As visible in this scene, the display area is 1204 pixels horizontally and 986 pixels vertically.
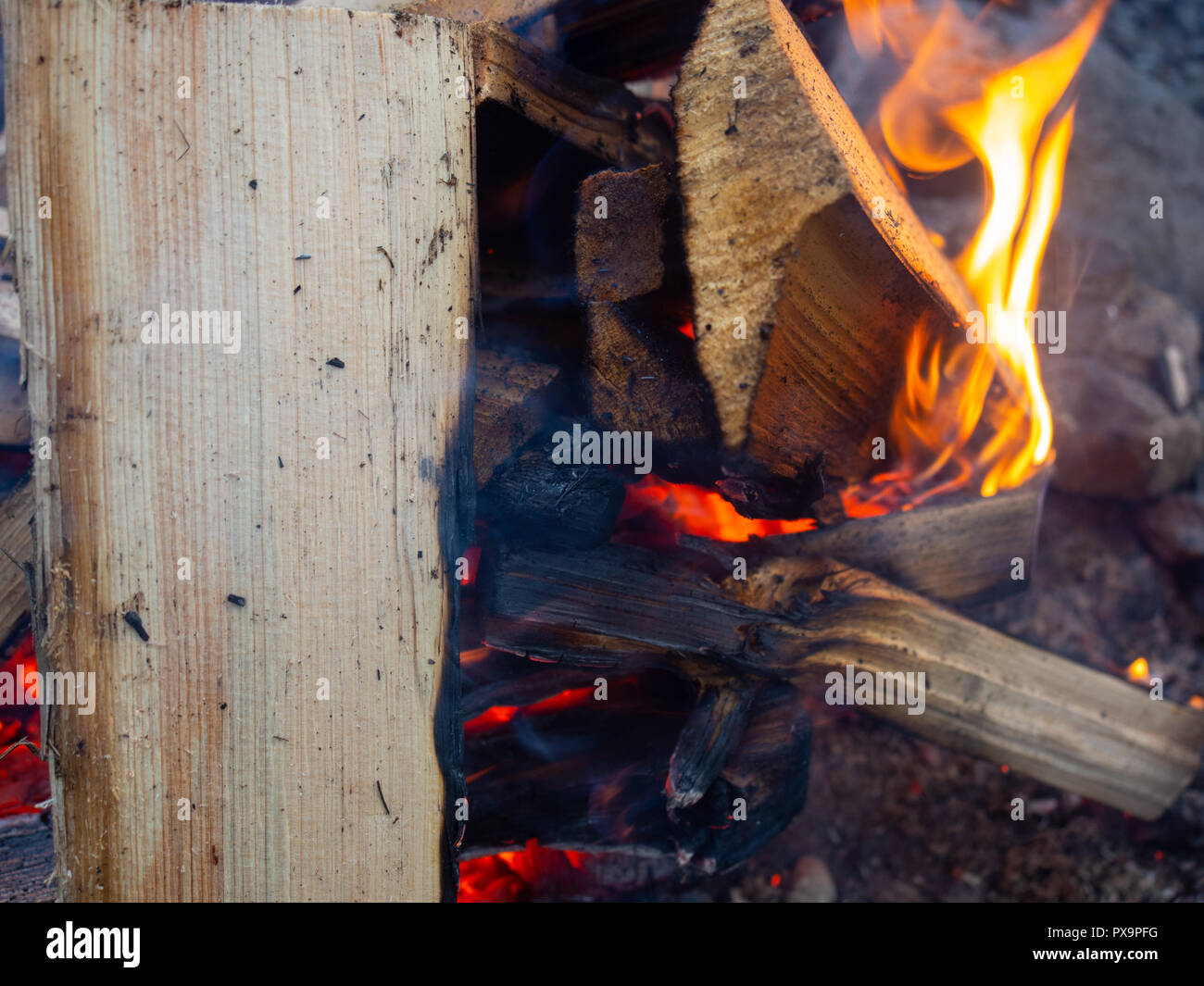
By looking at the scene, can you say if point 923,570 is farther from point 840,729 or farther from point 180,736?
point 180,736

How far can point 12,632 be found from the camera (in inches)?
71.3

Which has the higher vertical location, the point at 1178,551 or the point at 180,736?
the point at 1178,551

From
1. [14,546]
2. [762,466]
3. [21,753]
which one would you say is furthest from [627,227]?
[21,753]

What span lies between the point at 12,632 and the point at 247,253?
1.21 metres

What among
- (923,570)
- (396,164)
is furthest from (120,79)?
(923,570)

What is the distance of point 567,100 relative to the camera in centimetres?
191

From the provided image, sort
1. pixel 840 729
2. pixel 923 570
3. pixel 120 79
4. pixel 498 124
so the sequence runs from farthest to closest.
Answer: pixel 840 729
pixel 923 570
pixel 498 124
pixel 120 79

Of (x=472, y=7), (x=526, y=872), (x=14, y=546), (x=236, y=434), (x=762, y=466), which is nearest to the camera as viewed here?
(x=236, y=434)

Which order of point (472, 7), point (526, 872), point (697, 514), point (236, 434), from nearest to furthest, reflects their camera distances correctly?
point (236, 434) → point (472, 7) → point (697, 514) → point (526, 872)

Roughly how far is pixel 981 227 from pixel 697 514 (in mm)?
1380

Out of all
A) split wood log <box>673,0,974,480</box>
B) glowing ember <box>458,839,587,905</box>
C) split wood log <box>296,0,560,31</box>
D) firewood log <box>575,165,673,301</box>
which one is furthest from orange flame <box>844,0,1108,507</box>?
glowing ember <box>458,839,587,905</box>

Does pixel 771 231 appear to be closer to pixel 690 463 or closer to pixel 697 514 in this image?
pixel 690 463

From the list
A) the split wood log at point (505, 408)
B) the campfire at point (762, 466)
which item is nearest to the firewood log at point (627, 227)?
the campfire at point (762, 466)
